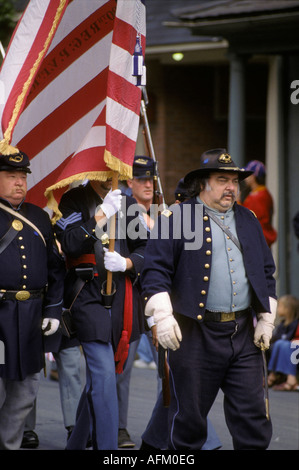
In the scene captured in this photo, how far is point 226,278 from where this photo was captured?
552cm

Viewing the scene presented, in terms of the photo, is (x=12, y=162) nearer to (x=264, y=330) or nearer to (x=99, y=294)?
(x=99, y=294)

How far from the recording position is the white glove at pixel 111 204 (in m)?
5.91

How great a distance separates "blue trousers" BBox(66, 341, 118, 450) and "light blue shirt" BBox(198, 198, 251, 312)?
0.84 metres

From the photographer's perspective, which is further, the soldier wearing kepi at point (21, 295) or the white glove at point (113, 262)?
the white glove at point (113, 262)

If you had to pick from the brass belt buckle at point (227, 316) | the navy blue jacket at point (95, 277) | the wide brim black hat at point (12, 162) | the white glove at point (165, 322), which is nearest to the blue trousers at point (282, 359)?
the navy blue jacket at point (95, 277)

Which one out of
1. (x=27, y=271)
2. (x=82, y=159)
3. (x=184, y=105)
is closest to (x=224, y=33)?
(x=184, y=105)

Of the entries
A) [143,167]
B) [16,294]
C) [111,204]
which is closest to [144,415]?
[143,167]

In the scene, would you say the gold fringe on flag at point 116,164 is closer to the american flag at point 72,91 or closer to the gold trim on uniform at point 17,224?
the american flag at point 72,91

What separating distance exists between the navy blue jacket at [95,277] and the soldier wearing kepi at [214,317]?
55 cm

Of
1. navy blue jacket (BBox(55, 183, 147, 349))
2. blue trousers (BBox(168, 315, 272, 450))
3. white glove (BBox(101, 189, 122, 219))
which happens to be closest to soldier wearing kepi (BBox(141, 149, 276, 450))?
blue trousers (BBox(168, 315, 272, 450))

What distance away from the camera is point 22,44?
6.48 m

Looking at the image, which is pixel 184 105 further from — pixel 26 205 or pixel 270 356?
pixel 26 205

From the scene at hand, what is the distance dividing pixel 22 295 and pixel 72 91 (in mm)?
1691

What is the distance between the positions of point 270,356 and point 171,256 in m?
4.89
